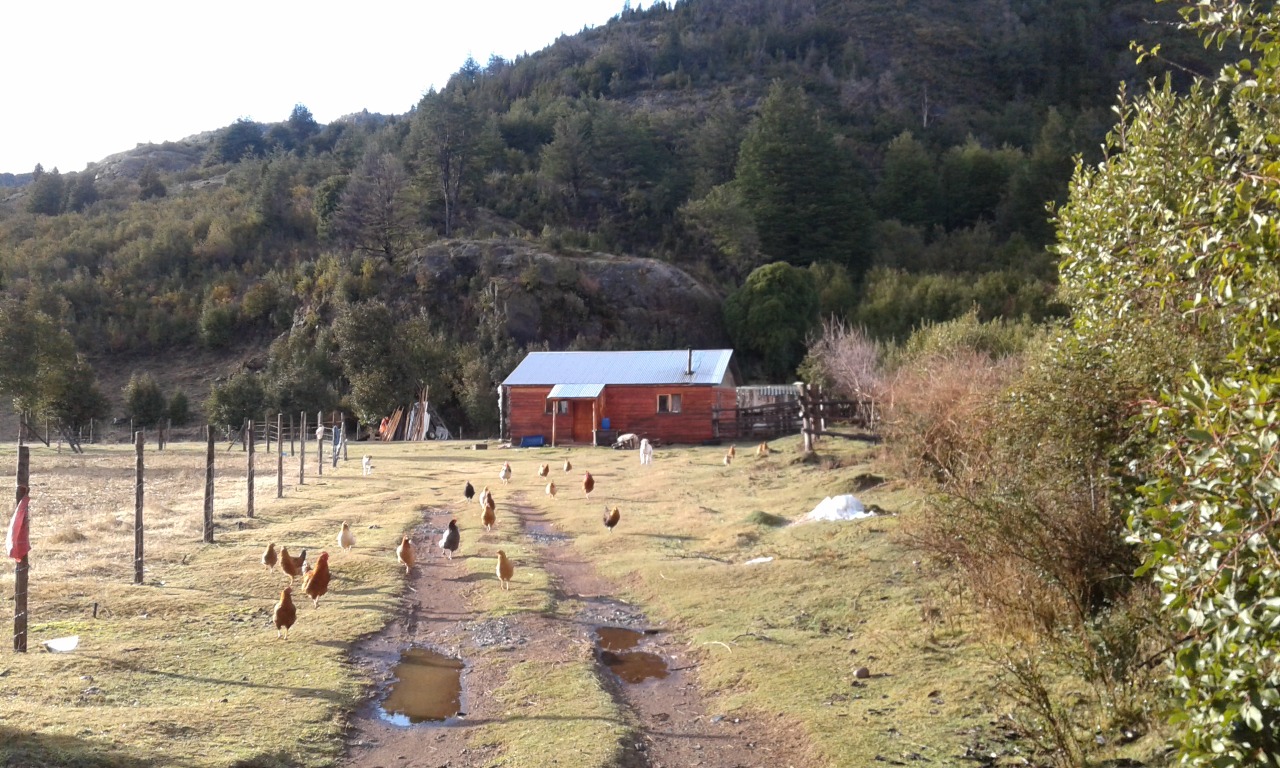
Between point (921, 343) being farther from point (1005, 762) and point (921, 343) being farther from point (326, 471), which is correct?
point (1005, 762)

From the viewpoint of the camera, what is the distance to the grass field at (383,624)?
291 inches

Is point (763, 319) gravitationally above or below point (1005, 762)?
above

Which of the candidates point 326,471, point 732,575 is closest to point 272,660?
point 732,575

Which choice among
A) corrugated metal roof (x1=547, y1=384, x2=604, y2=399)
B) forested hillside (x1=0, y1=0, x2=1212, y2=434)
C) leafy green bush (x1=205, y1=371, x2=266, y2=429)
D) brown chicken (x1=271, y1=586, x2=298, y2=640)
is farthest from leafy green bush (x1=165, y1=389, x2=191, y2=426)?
brown chicken (x1=271, y1=586, x2=298, y2=640)

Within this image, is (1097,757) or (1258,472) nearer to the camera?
(1258,472)

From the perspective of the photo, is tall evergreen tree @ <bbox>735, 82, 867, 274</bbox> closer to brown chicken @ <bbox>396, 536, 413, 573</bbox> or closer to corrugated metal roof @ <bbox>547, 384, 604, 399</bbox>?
corrugated metal roof @ <bbox>547, 384, 604, 399</bbox>

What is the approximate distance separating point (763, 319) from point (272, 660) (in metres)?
54.4

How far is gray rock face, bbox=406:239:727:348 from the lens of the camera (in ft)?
216

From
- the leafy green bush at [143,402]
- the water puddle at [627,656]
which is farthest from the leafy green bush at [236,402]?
the water puddle at [627,656]

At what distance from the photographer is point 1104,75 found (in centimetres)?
11162

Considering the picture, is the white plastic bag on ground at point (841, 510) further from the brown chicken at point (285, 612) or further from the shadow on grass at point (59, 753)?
the shadow on grass at point (59, 753)

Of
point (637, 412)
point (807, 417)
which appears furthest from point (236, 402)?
point (807, 417)

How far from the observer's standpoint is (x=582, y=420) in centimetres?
4716

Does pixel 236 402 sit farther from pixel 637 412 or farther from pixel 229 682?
pixel 229 682
